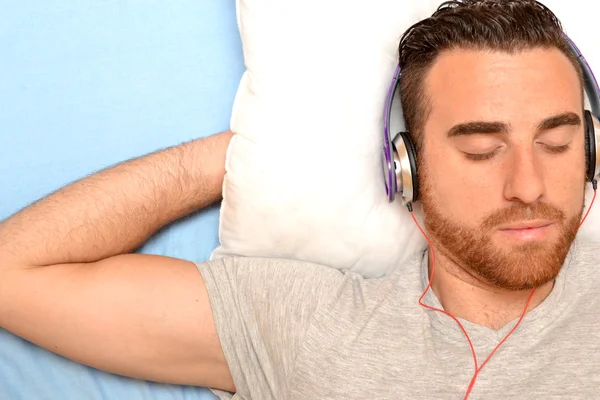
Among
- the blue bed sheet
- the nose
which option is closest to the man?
the nose

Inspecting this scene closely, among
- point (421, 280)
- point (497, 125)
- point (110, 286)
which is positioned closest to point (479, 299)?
point (421, 280)

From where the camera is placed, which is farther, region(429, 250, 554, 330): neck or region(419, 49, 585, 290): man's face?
region(429, 250, 554, 330): neck

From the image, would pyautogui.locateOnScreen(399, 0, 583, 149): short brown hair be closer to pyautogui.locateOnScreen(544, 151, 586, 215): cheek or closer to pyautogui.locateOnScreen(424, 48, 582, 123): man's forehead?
pyautogui.locateOnScreen(424, 48, 582, 123): man's forehead

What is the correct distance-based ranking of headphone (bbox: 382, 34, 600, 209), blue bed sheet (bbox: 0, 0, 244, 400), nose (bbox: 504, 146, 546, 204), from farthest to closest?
1. blue bed sheet (bbox: 0, 0, 244, 400)
2. headphone (bbox: 382, 34, 600, 209)
3. nose (bbox: 504, 146, 546, 204)

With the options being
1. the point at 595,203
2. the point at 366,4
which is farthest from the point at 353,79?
the point at 595,203

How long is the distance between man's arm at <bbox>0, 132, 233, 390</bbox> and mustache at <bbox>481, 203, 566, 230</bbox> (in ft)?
1.80

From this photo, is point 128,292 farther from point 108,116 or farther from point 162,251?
point 108,116

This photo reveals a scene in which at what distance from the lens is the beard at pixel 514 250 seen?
1.32m

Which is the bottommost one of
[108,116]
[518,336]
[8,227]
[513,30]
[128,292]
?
[518,336]

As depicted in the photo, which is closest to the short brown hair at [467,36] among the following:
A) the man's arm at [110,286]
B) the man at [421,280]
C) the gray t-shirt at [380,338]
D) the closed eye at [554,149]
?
the man at [421,280]

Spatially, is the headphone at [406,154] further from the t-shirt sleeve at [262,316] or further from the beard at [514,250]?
the t-shirt sleeve at [262,316]

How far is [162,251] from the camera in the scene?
5.16 ft

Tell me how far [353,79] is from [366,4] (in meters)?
0.15

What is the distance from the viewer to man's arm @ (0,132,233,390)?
1.35 m
